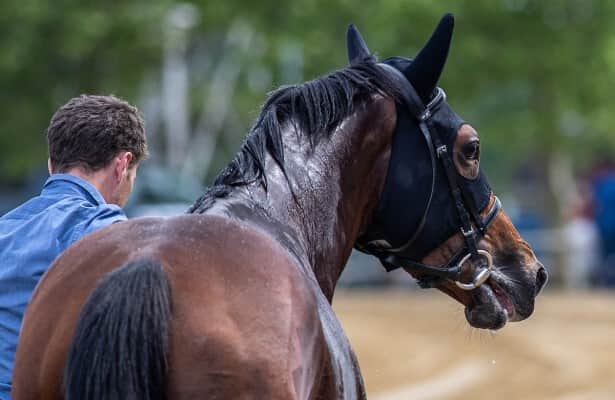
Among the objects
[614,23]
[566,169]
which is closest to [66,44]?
[614,23]

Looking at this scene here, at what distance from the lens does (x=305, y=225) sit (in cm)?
403

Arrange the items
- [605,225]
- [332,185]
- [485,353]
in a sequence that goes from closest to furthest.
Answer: [332,185] → [485,353] → [605,225]

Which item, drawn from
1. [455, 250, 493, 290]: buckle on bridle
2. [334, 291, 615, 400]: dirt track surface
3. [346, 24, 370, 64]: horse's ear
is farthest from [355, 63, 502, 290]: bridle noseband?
[334, 291, 615, 400]: dirt track surface

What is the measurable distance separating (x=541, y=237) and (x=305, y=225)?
801 inches

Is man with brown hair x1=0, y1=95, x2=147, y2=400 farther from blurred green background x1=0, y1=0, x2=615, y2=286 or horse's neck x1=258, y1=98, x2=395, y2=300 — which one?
blurred green background x1=0, y1=0, x2=615, y2=286

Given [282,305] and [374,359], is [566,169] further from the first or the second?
[282,305]

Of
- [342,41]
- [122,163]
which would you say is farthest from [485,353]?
[342,41]

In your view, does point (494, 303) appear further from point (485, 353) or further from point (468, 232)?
point (485, 353)

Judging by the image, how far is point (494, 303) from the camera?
4477 mm

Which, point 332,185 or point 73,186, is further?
point 332,185

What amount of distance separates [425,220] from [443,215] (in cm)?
8

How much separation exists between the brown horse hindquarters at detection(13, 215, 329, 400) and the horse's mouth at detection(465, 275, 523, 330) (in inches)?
48.8

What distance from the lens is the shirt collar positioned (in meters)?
3.89

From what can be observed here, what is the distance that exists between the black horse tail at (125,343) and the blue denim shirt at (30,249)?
0.72 m
